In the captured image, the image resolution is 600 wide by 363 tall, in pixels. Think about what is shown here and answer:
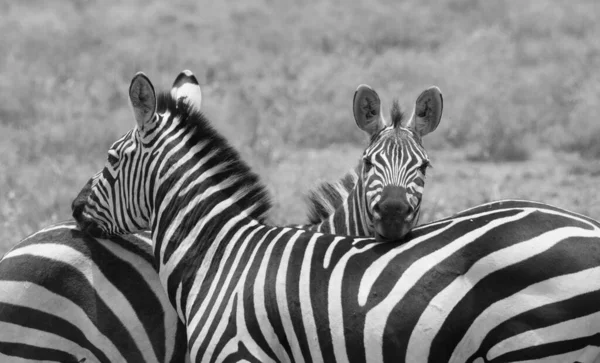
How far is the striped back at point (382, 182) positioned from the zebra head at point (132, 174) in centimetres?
113

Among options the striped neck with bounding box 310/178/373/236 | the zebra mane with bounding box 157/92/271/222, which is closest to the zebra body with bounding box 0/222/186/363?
the zebra mane with bounding box 157/92/271/222

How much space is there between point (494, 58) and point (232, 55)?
18.4 ft

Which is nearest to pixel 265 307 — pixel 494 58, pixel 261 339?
pixel 261 339

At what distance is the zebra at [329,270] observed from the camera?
403 centimetres

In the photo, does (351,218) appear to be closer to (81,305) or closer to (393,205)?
(393,205)

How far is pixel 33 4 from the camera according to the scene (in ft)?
77.8

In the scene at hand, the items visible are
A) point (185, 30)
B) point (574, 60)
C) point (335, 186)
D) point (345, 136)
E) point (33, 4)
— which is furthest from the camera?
point (33, 4)

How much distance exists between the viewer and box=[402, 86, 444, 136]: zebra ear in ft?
18.5

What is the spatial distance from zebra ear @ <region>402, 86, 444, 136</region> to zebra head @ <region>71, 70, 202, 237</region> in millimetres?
1396

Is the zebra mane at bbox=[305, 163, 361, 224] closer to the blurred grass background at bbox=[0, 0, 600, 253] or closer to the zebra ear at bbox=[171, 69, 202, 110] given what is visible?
the zebra ear at bbox=[171, 69, 202, 110]

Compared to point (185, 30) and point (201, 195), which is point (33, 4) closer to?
point (185, 30)

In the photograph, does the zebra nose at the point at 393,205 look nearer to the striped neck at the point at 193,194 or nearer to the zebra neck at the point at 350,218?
the zebra neck at the point at 350,218

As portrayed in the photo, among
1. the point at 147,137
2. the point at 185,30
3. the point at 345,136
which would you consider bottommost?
the point at 147,137

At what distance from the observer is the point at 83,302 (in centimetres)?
507
